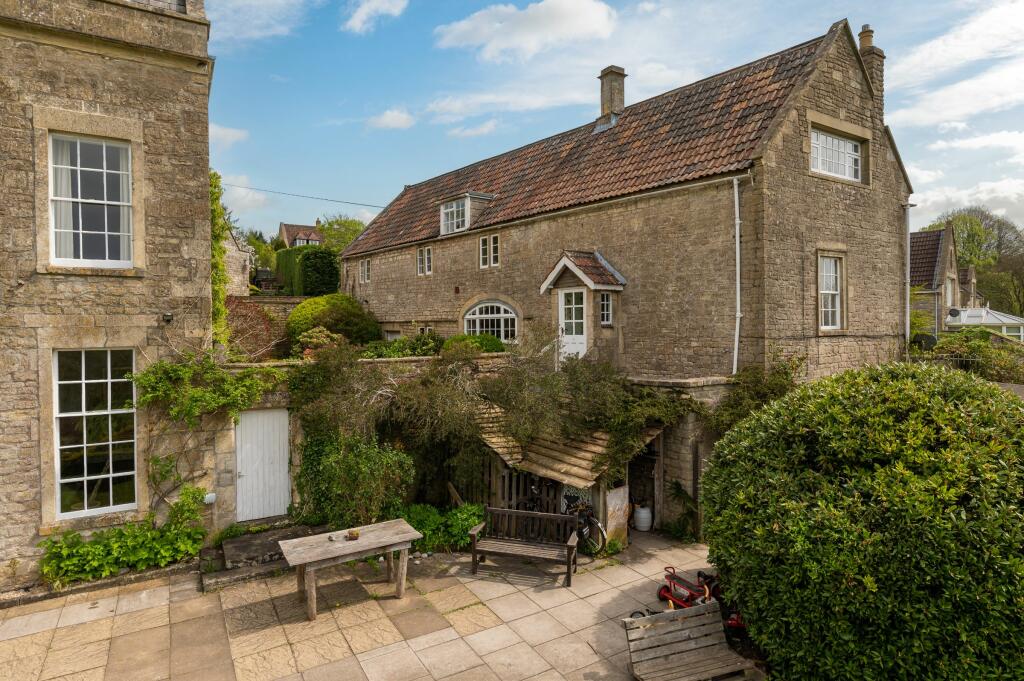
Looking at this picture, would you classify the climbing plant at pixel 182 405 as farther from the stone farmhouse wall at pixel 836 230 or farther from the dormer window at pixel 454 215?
the dormer window at pixel 454 215

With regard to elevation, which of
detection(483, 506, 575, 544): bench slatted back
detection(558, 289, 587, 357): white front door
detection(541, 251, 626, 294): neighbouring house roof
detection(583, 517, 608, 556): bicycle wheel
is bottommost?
detection(583, 517, 608, 556): bicycle wheel

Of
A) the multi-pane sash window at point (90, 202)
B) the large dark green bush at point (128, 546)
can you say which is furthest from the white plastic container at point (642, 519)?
the multi-pane sash window at point (90, 202)

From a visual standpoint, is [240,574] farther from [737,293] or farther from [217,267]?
[737,293]

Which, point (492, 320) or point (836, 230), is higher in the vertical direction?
point (836, 230)

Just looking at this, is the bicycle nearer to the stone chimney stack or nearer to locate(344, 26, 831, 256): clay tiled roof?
locate(344, 26, 831, 256): clay tiled roof

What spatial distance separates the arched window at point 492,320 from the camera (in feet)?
62.0

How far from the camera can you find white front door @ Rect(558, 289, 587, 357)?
51.4 ft

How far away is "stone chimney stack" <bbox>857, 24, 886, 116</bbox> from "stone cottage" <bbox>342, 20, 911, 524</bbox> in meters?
0.04

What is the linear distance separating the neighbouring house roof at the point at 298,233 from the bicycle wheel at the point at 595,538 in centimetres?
6660

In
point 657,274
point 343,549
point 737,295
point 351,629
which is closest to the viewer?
point 351,629

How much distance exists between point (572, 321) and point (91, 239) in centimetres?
1114

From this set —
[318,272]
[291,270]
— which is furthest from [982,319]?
[291,270]

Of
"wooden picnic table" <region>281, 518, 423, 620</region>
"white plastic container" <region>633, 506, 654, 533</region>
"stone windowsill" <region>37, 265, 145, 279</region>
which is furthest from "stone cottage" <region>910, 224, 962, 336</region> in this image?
"stone windowsill" <region>37, 265, 145, 279</region>

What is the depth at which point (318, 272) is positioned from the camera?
35.3 m
